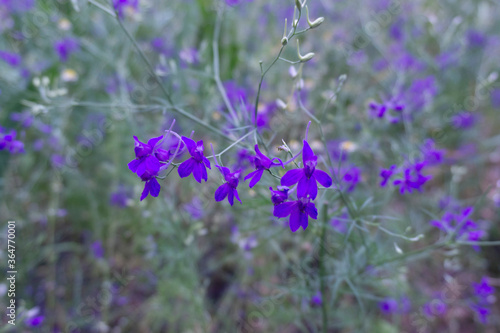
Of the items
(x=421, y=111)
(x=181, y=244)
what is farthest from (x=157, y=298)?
(x=421, y=111)

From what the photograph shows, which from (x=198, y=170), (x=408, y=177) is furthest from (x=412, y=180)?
(x=198, y=170)

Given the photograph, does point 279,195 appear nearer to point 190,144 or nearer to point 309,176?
point 309,176

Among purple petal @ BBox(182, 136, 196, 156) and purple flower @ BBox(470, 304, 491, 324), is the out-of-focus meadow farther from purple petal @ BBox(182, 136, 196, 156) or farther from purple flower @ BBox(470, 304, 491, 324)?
purple petal @ BBox(182, 136, 196, 156)

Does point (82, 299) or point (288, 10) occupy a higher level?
point (288, 10)

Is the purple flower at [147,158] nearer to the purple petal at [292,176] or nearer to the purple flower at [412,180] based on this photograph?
the purple petal at [292,176]

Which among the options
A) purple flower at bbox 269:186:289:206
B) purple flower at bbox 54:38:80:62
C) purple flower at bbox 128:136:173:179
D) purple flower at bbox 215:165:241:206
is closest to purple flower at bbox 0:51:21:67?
purple flower at bbox 54:38:80:62

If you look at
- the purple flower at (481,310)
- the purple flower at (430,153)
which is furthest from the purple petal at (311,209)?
the purple flower at (481,310)

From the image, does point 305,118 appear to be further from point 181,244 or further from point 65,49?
point 65,49
